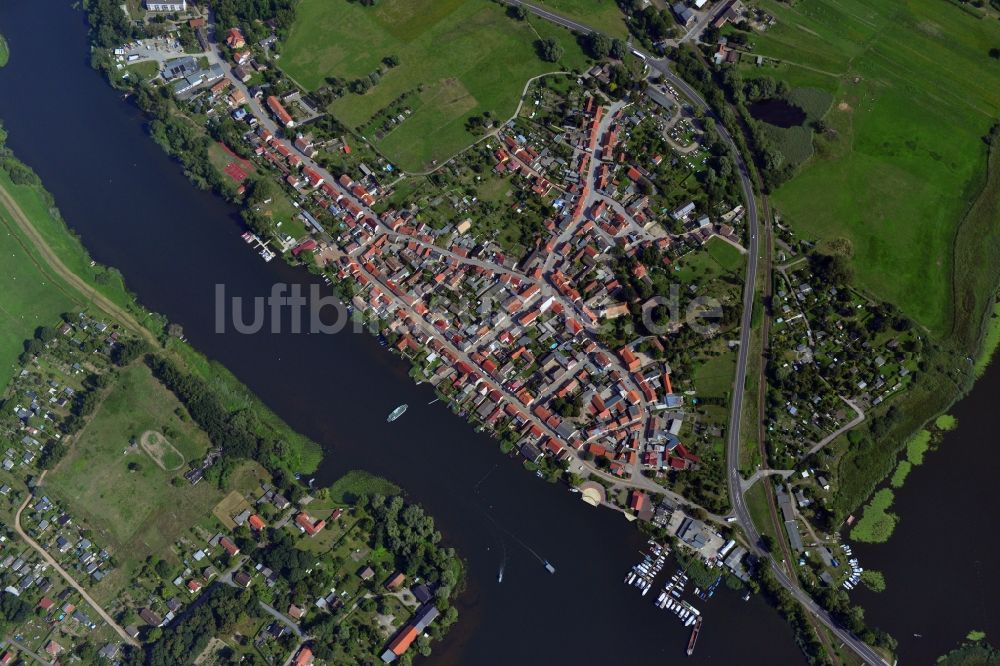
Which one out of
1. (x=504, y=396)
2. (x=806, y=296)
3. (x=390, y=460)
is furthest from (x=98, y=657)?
(x=806, y=296)

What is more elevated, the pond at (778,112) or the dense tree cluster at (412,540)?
the pond at (778,112)

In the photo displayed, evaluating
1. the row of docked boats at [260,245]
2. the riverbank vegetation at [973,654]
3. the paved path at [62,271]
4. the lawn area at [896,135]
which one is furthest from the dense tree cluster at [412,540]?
the lawn area at [896,135]

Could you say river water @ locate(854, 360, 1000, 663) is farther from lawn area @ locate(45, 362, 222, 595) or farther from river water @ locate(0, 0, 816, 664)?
lawn area @ locate(45, 362, 222, 595)

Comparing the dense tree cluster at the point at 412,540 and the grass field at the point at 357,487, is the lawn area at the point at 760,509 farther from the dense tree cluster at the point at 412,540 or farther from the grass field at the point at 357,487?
the grass field at the point at 357,487

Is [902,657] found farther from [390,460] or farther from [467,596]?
[390,460]

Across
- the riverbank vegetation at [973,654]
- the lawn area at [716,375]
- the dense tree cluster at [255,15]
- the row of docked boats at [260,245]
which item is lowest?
the row of docked boats at [260,245]

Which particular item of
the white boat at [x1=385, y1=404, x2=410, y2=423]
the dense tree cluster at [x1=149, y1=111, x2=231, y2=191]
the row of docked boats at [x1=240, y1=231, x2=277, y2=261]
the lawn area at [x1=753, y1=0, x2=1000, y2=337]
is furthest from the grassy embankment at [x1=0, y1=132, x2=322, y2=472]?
the lawn area at [x1=753, y1=0, x2=1000, y2=337]
